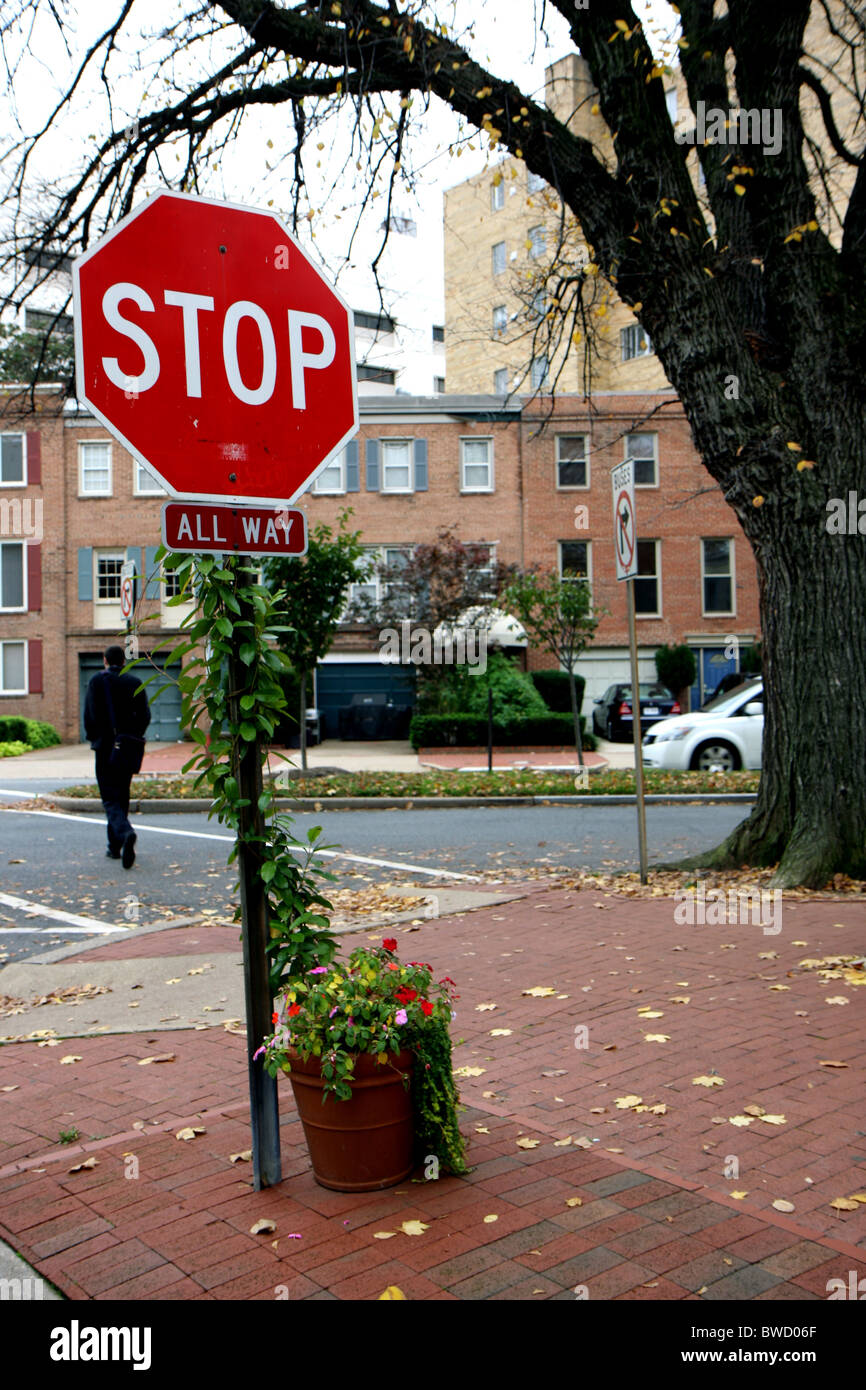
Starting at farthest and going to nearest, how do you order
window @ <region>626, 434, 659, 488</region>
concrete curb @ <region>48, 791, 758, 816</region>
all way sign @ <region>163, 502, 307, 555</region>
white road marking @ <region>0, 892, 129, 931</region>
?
window @ <region>626, 434, 659, 488</region> → concrete curb @ <region>48, 791, 758, 816</region> → white road marking @ <region>0, 892, 129, 931</region> → all way sign @ <region>163, 502, 307, 555</region>

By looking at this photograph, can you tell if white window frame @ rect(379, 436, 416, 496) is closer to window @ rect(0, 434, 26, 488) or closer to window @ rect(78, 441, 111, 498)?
window @ rect(78, 441, 111, 498)

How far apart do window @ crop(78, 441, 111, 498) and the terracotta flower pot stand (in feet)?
106

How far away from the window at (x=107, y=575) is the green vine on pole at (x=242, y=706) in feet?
103

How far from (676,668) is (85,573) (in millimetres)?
17287

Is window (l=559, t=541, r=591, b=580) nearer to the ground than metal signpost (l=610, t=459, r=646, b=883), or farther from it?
farther from it

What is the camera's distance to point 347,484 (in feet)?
111

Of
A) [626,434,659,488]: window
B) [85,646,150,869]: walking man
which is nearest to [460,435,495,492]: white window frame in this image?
[626,434,659,488]: window

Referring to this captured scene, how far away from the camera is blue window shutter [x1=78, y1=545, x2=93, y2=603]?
33562 mm

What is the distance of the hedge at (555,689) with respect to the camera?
100ft

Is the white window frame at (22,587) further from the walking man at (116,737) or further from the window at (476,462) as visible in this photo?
the walking man at (116,737)

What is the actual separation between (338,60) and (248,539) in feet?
21.7

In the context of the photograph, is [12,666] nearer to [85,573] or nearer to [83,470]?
[85,573]

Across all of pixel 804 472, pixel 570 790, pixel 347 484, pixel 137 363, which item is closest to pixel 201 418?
pixel 137 363

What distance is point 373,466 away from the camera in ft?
111
